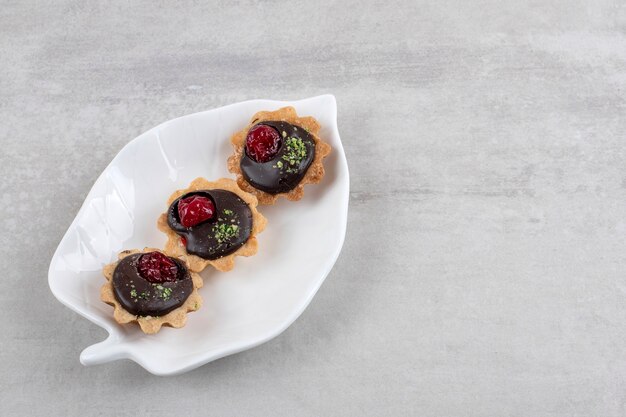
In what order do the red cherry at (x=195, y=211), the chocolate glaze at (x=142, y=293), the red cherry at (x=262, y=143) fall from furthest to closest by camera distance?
the red cherry at (x=262, y=143) → the red cherry at (x=195, y=211) → the chocolate glaze at (x=142, y=293)

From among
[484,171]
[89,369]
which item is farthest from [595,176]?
[89,369]

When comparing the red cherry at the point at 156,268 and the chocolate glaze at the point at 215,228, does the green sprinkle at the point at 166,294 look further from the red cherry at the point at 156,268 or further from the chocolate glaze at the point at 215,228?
the chocolate glaze at the point at 215,228

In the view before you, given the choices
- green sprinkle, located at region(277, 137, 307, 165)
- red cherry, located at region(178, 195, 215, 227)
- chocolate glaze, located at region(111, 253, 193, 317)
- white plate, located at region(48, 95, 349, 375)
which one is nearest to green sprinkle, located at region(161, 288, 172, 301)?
chocolate glaze, located at region(111, 253, 193, 317)

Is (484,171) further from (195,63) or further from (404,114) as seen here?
(195,63)

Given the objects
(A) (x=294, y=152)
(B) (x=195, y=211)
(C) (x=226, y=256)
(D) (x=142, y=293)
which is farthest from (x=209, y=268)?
(A) (x=294, y=152)

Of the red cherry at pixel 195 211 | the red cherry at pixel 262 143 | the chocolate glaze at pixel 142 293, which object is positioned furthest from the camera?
the red cherry at pixel 262 143

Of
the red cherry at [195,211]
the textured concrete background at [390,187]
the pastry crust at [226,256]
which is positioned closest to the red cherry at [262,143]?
the pastry crust at [226,256]

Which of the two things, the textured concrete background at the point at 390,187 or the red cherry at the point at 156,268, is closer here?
the red cherry at the point at 156,268

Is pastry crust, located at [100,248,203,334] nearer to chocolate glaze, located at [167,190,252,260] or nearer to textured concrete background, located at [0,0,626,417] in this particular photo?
chocolate glaze, located at [167,190,252,260]
